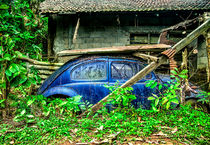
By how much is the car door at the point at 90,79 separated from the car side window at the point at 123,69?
0.66ft

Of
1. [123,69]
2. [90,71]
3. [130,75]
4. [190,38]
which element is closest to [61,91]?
[90,71]

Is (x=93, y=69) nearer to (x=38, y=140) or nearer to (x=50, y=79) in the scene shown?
(x=50, y=79)

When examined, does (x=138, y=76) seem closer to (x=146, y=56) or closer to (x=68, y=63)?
(x=146, y=56)

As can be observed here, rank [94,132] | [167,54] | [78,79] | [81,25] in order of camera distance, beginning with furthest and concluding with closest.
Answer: [81,25] < [78,79] < [167,54] < [94,132]

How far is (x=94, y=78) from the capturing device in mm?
3172

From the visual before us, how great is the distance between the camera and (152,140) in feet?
6.22

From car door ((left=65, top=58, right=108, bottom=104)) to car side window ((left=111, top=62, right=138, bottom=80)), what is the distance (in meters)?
0.20

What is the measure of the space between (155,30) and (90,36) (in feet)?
14.0

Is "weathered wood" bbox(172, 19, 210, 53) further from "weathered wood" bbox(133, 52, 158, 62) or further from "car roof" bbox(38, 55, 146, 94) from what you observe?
"car roof" bbox(38, 55, 146, 94)

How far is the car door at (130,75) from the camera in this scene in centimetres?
310

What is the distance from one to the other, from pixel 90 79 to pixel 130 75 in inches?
38.8

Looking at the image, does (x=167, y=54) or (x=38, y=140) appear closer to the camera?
(x=38, y=140)

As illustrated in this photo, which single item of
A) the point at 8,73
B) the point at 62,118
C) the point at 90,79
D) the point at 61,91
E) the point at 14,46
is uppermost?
the point at 14,46

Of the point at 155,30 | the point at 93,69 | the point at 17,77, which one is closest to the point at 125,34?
the point at 155,30
